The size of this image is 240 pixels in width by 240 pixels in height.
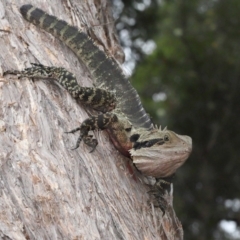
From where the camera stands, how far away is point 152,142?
16.4 feet

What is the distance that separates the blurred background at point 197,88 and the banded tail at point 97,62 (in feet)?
9.21

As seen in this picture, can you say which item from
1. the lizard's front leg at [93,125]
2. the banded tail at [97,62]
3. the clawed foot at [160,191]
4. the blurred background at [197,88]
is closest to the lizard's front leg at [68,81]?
the lizard's front leg at [93,125]

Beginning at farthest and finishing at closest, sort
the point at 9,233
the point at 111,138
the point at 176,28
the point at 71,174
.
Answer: the point at 176,28
the point at 111,138
the point at 71,174
the point at 9,233

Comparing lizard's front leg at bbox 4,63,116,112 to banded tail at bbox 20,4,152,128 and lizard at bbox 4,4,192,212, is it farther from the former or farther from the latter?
banded tail at bbox 20,4,152,128

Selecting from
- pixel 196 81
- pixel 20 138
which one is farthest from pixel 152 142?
pixel 196 81

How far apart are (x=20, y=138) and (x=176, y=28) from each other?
230 inches

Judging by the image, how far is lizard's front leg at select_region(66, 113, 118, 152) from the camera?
4539 millimetres

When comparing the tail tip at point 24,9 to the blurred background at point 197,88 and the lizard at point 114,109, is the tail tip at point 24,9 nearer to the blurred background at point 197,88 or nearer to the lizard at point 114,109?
the lizard at point 114,109

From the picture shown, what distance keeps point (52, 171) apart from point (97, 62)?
7.07ft

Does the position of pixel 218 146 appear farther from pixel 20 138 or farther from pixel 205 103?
pixel 20 138

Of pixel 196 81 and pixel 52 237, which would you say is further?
pixel 196 81

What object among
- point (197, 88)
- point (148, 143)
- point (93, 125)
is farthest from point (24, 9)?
point (197, 88)

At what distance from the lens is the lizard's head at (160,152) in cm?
488

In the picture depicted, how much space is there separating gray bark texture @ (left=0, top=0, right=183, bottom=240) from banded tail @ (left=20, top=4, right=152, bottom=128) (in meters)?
0.14
